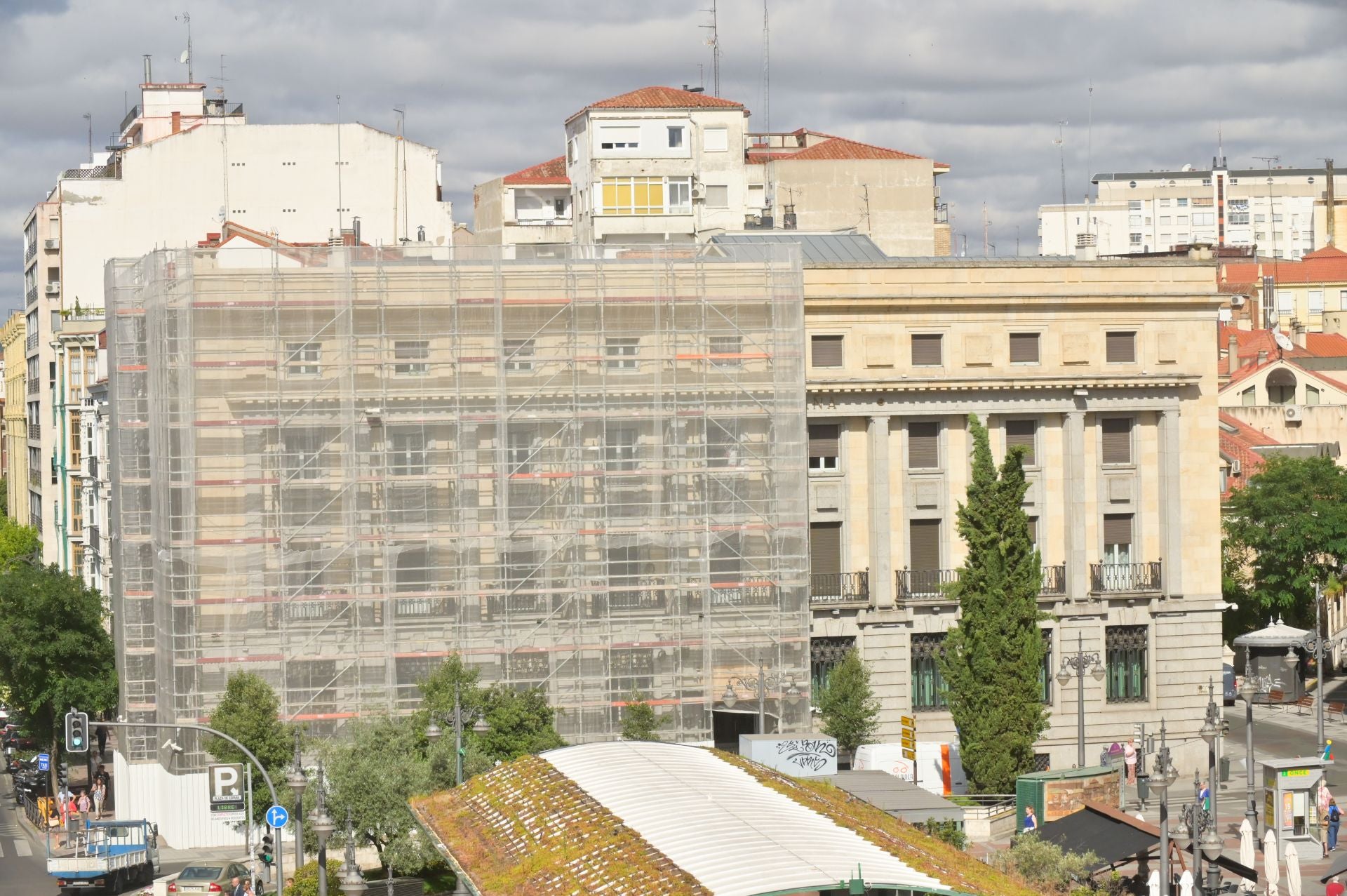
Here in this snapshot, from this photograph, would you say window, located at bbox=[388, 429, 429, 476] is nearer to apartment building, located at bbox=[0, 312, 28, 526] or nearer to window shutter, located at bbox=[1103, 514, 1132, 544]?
window shutter, located at bbox=[1103, 514, 1132, 544]

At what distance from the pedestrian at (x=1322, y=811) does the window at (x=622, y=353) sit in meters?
19.4

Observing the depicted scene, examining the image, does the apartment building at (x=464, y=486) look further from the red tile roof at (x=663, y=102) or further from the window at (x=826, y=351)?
the red tile roof at (x=663, y=102)

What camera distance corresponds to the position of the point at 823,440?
6028cm

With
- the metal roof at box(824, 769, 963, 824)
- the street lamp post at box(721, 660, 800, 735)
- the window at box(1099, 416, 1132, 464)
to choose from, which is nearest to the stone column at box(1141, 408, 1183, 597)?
the window at box(1099, 416, 1132, 464)

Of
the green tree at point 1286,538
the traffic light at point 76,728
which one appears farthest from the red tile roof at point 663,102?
the traffic light at point 76,728

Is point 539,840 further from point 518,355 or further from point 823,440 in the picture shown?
point 823,440

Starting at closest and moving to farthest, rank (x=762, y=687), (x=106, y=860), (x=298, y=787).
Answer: (x=298, y=787), (x=106, y=860), (x=762, y=687)

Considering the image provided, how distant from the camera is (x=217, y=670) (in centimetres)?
5219

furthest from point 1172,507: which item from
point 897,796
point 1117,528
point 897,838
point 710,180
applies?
point 897,838

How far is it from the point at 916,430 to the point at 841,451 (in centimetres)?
243

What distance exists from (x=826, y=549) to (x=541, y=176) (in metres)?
40.7

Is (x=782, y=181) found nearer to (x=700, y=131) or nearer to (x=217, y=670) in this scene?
(x=700, y=131)

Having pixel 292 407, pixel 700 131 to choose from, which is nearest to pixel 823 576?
pixel 292 407

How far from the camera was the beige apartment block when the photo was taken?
60000mm
